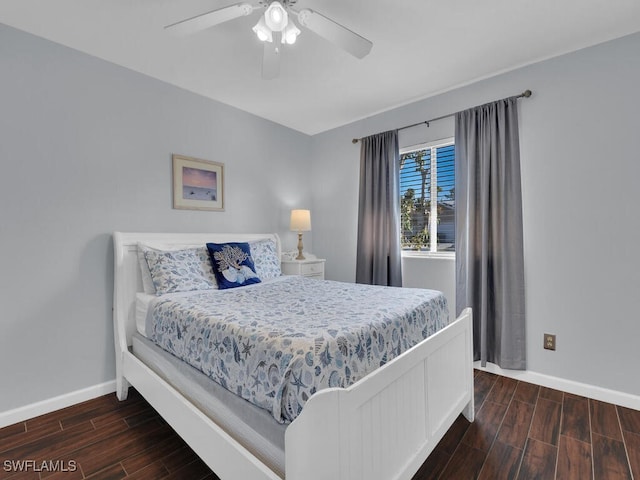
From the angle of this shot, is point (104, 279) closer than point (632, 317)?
No

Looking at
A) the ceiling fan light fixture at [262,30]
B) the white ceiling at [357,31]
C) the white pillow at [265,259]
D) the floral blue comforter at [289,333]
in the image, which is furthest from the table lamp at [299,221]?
the ceiling fan light fixture at [262,30]

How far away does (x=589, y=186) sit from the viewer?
220 cm

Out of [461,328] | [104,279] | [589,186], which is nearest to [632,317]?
[589,186]

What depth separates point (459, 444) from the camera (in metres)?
1.69

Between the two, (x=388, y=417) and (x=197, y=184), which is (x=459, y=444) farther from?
(x=197, y=184)

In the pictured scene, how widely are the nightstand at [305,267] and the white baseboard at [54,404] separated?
1.84 metres

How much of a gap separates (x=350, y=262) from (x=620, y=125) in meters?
2.58

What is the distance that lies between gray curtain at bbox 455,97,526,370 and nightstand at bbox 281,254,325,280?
1.52 meters

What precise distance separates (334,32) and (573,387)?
2.91m

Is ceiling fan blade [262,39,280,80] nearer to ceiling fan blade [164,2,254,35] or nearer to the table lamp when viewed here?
ceiling fan blade [164,2,254,35]

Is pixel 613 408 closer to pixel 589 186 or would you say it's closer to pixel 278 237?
pixel 589 186

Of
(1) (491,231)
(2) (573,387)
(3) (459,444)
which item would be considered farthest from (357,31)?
(2) (573,387)

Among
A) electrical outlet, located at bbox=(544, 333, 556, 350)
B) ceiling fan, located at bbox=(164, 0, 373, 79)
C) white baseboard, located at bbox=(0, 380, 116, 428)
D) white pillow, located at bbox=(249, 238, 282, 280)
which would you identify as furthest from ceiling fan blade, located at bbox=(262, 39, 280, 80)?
electrical outlet, located at bbox=(544, 333, 556, 350)

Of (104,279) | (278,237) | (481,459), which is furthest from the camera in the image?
(278,237)
